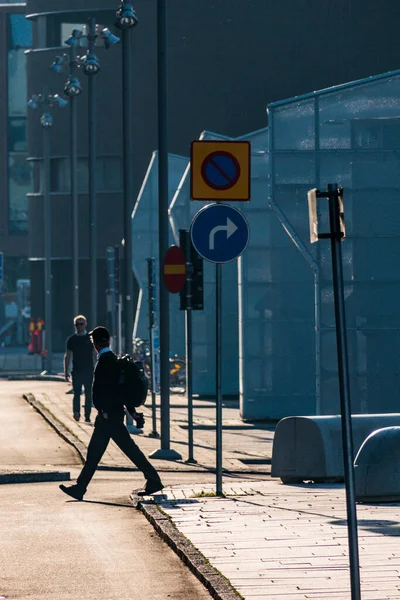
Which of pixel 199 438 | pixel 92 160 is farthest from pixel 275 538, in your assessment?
pixel 92 160

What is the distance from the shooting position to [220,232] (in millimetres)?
13867

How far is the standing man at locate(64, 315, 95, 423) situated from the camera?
25.1 m

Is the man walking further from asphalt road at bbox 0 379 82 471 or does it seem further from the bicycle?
the bicycle

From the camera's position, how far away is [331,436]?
14.7 metres

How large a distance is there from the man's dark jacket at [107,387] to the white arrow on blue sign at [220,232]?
1311 millimetres

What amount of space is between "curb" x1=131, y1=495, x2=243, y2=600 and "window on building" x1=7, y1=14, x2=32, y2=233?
68781 millimetres

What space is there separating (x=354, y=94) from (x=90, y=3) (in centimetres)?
4431

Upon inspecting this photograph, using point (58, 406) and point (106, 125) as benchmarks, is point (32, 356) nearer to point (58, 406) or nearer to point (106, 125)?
point (106, 125)

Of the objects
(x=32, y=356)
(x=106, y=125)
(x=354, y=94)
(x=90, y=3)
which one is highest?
(x=90, y=3)

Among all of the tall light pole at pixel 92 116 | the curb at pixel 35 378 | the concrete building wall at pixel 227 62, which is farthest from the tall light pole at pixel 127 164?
the concrete building wall at pixel 227 62

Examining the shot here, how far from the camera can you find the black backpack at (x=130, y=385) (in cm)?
1393

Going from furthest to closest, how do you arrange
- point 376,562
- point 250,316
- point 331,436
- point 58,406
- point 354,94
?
point 58,406
point 250,316
point 354,94
point 331,436
point 376,562

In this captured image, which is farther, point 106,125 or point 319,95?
point 106,125

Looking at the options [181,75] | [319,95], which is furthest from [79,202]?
[319,95]
